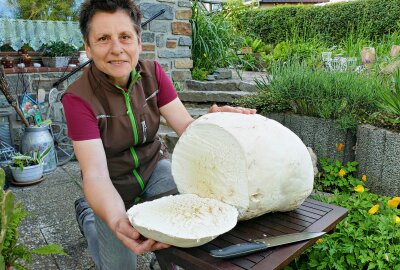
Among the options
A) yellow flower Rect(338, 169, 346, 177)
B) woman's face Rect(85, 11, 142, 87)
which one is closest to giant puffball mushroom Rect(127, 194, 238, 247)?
woman's face Rect(85, 11, 142, 87)

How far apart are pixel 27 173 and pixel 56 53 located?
1.55m

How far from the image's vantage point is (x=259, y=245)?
3.31 ft

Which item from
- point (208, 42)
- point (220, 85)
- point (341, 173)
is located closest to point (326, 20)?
point (208, 42)

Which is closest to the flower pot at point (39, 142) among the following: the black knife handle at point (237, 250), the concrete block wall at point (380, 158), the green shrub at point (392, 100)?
the concrete block wall at point (380, 158)

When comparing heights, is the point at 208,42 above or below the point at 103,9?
below

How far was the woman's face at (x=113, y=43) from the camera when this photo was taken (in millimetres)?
1516

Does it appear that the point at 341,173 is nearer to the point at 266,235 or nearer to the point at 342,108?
the point at 342,108

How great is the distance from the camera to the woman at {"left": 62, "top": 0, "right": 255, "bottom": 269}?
145cm

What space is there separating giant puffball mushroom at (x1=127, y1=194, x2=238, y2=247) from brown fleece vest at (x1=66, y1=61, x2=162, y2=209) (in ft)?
1.77

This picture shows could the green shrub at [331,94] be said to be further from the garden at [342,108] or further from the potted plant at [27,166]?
the potted plant at [27,166]

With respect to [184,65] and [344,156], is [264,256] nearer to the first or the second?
[344,156]

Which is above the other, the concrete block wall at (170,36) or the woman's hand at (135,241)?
the concrete block wall at (170,36)

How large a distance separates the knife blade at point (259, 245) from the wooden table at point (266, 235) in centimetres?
2

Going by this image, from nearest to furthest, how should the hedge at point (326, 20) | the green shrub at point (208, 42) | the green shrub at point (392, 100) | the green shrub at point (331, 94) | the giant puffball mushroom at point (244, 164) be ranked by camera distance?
the giant puffball mushroom at point (244, 164)
the green shrub at point (392, 100)
the green shrub at point (331, 94)
the green shrub at point (208, 42)
the hedge at point (326, 20)
